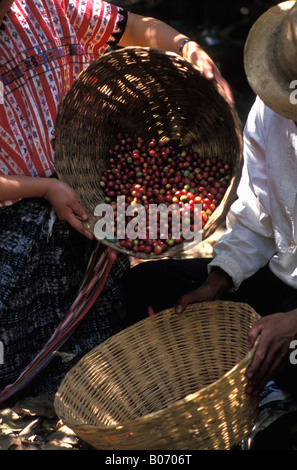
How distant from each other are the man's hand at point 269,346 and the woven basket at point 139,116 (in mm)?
442

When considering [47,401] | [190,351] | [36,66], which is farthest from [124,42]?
[47,401]

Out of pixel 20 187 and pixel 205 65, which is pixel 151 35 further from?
pixel 20 187

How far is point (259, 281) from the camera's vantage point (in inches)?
96.1

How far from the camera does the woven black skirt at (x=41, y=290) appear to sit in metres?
2.51

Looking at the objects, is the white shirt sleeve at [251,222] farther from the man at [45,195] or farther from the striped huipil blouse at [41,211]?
the striped huipil blouse at [41,211]

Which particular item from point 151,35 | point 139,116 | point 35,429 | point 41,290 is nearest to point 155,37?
point 151,35

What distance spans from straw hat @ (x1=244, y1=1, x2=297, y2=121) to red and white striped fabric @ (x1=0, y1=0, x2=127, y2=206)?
35.2 inches

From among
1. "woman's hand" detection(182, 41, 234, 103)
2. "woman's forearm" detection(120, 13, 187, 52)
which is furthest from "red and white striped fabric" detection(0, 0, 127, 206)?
"woman's hand" detection(182, 41, 234, 103)

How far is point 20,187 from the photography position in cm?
235

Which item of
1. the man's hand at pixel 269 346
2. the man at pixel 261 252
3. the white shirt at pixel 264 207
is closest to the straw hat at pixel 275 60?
the man at pixel 261 252

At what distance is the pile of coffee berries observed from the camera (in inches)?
95.1

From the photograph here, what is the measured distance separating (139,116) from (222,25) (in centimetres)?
212

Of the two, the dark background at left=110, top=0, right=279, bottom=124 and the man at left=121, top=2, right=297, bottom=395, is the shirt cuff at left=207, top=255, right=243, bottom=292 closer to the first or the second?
the man at left=121, top=2, right=297, bottom=395

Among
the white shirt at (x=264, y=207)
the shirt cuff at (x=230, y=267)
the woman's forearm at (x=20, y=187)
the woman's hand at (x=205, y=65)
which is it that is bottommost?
the shirt cuff at (x=230, y=267)
